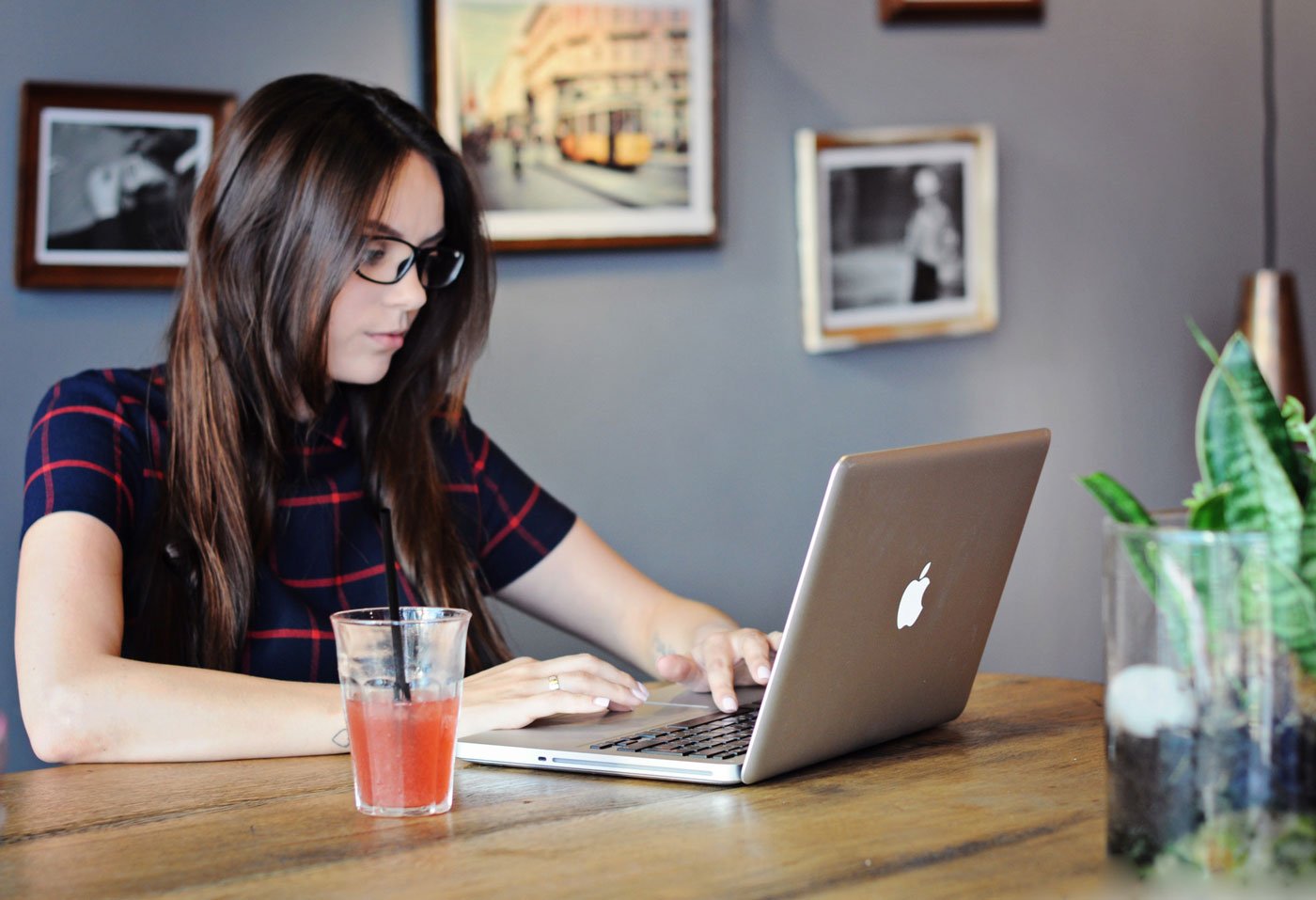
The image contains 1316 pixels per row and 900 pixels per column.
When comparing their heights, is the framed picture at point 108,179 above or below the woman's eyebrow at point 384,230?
above

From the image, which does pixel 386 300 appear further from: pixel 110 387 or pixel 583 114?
pixel 583 114

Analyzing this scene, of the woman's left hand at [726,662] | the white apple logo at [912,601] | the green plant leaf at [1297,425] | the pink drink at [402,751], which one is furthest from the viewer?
the woman's left hand at [726,662]

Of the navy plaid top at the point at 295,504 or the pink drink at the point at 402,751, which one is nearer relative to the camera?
the pink drink at the point at 402,751

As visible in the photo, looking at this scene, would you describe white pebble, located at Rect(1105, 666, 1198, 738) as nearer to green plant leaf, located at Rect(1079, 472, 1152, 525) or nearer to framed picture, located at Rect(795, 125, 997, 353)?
green plant leaf, located at Rect(1079, 472, 1152, 525)

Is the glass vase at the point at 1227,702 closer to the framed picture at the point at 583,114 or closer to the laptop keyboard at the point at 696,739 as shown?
the laptop keyboard at the point at 696,739

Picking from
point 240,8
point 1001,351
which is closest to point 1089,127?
point 1001,351

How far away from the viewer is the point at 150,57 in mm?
2146

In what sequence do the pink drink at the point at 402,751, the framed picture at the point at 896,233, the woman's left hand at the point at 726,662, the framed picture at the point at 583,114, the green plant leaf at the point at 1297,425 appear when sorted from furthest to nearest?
the framed picture at the point at 896,233
the framed picture at the point at 583,114
the woman's left hand at the point at 726,662
the pink drink at the point at 402,751
the green plant leaf at the point at 1297,425

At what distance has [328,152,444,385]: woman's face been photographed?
1674 mm

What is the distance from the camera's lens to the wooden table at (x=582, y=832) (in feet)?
2.79

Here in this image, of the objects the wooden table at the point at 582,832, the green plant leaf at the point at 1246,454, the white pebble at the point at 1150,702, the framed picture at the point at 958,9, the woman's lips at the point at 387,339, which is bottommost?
the wooden table at the point at 582,832

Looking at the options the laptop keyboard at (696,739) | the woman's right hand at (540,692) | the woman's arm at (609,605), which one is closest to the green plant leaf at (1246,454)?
the laptop keyboard at (696,739)

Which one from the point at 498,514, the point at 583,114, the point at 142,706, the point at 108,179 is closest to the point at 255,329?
the point at 498,514

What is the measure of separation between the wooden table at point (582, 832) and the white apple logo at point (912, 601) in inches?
4.6
